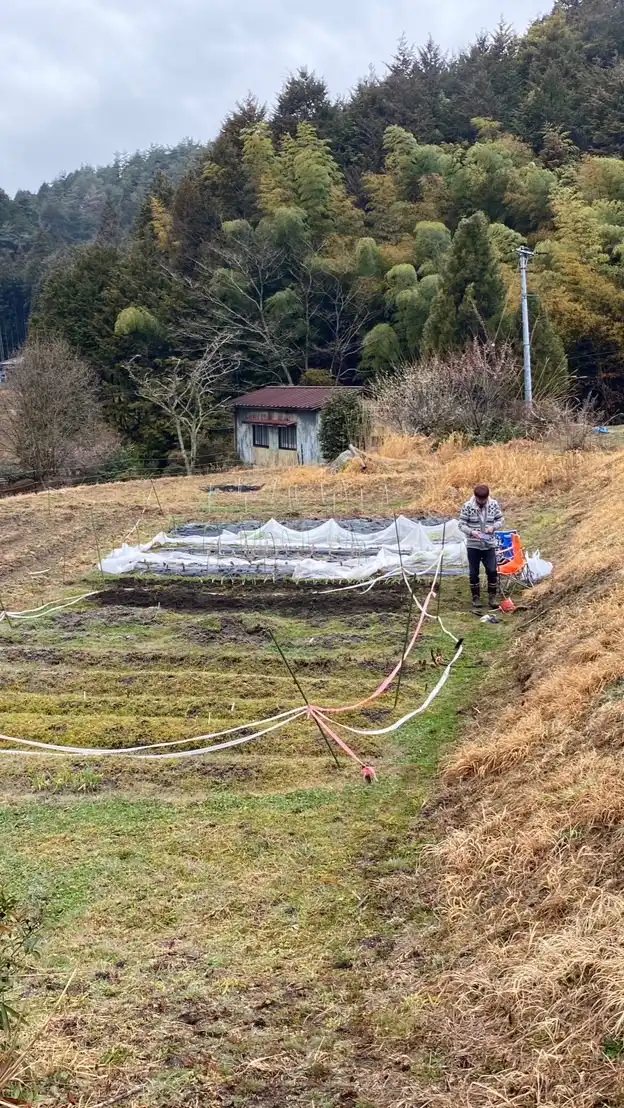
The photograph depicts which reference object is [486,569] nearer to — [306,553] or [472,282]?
[306,553]

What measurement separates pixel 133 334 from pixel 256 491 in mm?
12908

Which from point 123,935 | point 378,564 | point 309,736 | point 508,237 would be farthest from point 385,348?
point 123,935

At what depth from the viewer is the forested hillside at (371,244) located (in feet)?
69.7

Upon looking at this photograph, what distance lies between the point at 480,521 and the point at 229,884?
152 inches

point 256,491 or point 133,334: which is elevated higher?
point 133,334

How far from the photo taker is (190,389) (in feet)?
68.4

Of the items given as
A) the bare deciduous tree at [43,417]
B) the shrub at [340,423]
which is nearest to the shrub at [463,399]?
the shrub at [340,423]

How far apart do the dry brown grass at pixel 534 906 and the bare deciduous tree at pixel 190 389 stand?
606 inches

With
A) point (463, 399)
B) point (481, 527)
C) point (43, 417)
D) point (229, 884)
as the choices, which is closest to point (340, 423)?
point (463, 399)

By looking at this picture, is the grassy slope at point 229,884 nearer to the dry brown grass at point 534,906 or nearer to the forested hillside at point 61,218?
the dry brown grass at point 534,906

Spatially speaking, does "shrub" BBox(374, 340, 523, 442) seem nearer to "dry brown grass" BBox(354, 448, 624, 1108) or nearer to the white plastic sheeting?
the white plastic sheeting

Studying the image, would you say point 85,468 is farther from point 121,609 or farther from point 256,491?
point 121,609

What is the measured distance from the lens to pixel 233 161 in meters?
27.2

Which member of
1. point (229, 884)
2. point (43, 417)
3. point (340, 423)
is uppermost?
point (43, 417)
